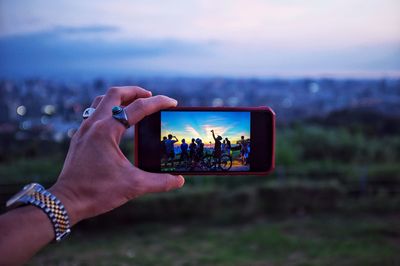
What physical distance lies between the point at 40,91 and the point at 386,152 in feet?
24.4

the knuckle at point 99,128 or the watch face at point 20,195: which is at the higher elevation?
the knuckle at point 99,128

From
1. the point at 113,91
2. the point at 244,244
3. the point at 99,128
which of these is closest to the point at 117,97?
the point at 113,91

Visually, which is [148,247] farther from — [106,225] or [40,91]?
[40,91]

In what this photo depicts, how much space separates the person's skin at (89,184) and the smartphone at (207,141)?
28cm

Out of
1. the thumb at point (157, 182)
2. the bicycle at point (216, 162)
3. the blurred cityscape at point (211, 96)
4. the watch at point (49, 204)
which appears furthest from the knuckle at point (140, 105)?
the blurred cityscape at point (211, 96)

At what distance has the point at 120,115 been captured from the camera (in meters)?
1.08

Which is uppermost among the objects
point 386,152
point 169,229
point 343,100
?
point 343,100

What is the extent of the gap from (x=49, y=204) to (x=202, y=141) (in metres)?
0.56

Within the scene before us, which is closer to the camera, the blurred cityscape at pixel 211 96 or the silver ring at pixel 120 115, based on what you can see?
the silver ring at pixel 120 115

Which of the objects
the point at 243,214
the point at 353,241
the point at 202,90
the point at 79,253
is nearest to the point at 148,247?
the point at 79,253

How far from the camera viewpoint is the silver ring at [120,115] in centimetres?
107

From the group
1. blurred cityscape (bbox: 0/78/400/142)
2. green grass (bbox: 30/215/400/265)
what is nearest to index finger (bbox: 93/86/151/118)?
green grass (bbox: 30/215/400/265)

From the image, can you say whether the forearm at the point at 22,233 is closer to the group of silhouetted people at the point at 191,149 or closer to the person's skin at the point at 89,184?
the person's skin at the point at 89,184

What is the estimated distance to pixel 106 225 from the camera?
→ 277 inches
